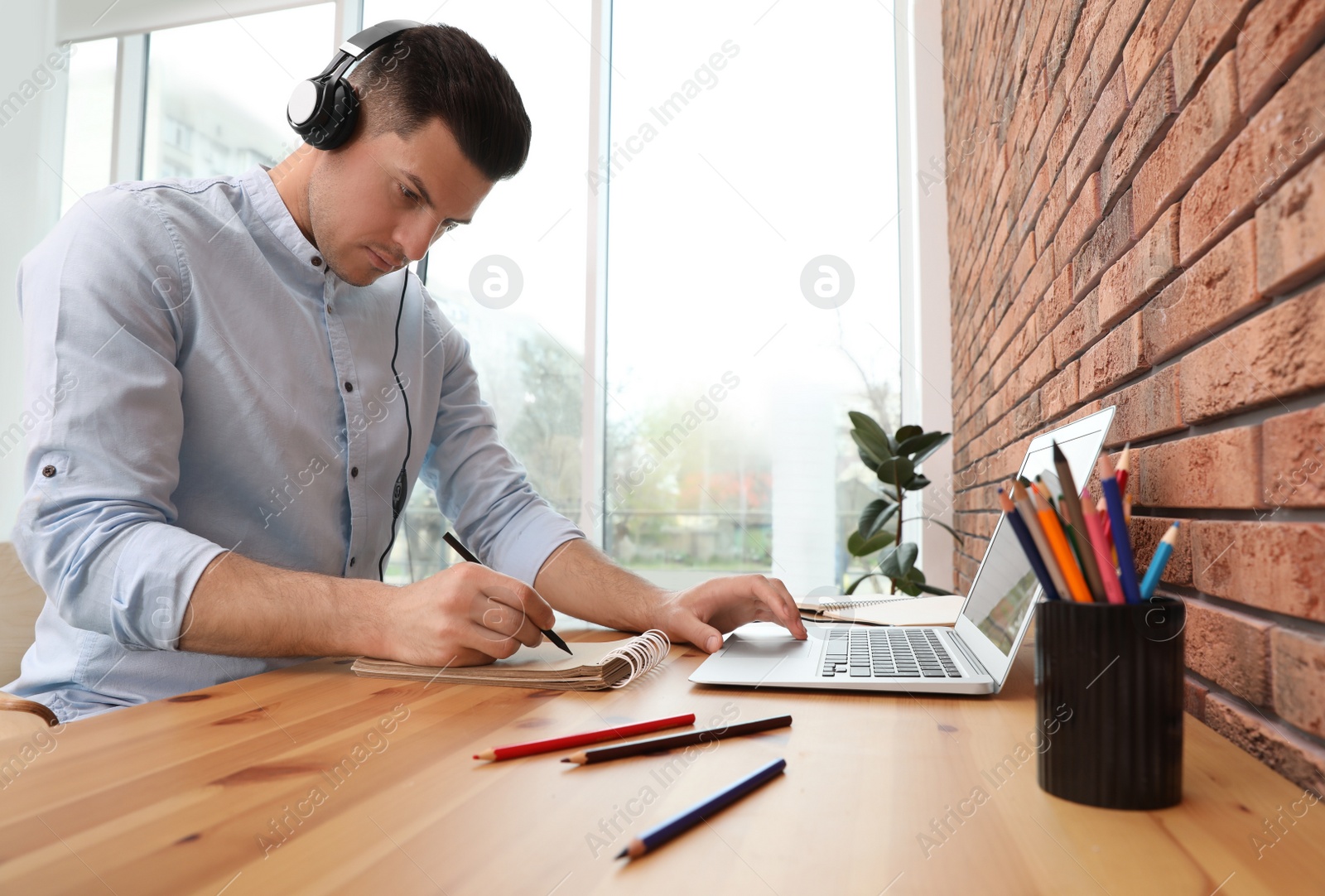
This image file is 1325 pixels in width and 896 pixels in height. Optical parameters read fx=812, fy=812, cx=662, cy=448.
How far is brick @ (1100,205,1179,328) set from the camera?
663 millimetres

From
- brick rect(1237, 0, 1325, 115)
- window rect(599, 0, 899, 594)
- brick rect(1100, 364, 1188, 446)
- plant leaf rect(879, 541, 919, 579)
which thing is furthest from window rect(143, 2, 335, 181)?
brick rect(1237, 0, 1325, 115)

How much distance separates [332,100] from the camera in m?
1.20

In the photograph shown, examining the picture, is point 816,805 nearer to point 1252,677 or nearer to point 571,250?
point 1252,677

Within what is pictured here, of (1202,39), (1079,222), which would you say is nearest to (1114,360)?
(1079,222)

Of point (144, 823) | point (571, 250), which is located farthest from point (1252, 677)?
point (571, 250)

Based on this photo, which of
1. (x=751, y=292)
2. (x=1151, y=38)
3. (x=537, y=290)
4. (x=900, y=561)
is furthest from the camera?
(x=537, y=290)

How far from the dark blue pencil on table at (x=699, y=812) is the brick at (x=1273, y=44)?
0.52 meters

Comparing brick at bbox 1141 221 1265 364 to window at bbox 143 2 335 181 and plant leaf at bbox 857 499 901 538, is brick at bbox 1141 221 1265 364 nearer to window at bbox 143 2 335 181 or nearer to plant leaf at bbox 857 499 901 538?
plant leaf at bbox 857 499 901 538

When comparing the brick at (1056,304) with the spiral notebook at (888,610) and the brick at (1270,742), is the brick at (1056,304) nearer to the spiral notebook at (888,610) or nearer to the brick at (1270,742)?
the spiral notebook at (888,610)

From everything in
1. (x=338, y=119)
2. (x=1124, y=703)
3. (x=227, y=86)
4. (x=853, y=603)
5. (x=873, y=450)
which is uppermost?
(x=227, y=86)

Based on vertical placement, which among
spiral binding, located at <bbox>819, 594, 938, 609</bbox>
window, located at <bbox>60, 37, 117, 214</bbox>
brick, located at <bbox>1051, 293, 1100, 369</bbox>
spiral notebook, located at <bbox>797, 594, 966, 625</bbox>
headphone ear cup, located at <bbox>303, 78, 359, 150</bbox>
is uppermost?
window, located at <bbox>60, 37, 117, 214</bbox>

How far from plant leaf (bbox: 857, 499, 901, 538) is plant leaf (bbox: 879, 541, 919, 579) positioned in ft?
0.29

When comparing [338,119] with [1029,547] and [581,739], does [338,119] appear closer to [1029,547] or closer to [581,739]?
[581,739]

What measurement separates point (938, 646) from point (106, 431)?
3.33 ft
